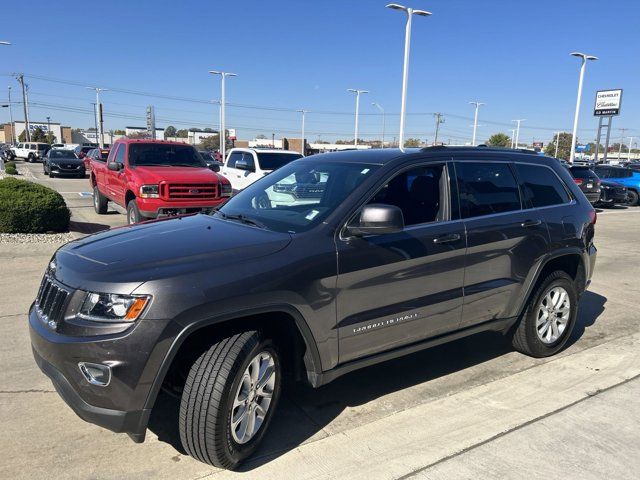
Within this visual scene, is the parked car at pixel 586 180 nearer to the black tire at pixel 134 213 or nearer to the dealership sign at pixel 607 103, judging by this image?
the black tire at pixel 134 213

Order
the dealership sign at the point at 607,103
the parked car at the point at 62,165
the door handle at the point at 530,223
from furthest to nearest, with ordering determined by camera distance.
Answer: the dealership sign at the point at 607,103
the parked car at the point at 62,165
the door handle at the point at 530,223

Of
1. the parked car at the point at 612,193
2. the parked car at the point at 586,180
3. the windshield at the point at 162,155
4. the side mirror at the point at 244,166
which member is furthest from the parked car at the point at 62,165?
the parked car at the point at 612,193

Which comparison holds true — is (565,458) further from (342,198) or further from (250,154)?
(250,154)

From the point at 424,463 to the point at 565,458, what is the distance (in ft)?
2.88

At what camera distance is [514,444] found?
3.28m

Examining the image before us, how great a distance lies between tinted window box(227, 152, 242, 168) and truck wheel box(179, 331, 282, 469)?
38.2 feet

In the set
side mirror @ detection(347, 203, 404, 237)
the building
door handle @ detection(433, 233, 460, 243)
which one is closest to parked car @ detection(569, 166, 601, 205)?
door handle @ detection(433, 233, 460, 243)

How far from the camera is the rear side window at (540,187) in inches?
178

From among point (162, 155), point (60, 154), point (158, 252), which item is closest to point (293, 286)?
point (158, 252)

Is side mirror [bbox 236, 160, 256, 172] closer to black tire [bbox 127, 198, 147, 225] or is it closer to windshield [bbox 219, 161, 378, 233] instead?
black tire [bbox 127, 198, 147, 225]

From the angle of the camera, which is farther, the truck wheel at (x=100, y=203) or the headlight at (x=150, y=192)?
the truck wheel at (x=100, y=203)

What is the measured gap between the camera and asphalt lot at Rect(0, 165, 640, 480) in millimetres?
2980

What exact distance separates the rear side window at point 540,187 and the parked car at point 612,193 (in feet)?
60.1

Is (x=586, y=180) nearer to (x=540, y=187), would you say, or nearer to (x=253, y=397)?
(x=540, y=187)
